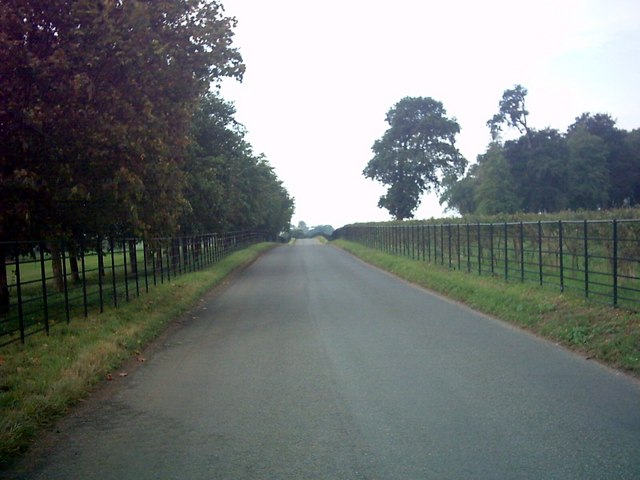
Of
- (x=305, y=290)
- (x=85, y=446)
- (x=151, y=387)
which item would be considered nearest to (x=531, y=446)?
(x=85, y=446)

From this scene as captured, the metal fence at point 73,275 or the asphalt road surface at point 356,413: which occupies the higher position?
the metal fence at point 73,275

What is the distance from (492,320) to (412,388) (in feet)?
21.4

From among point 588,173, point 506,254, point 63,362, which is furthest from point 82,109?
point 588,173

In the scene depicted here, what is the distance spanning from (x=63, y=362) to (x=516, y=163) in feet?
183

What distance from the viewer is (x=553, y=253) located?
1647 cm

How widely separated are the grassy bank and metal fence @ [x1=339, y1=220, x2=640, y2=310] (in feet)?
1.65

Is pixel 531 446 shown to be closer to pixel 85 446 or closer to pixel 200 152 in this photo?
pixel 85 446

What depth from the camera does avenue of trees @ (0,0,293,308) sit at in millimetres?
13227

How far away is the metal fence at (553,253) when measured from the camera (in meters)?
13.3

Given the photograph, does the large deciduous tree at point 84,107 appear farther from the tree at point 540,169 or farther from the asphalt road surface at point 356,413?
the tree at point 540,169

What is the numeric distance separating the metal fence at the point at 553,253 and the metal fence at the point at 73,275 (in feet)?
33.9

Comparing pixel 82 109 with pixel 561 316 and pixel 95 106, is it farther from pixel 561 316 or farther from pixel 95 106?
pixel 561 316

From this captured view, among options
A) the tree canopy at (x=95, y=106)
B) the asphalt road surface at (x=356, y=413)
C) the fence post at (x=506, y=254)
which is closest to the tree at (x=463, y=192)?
the fence post at (x=506, y=254)

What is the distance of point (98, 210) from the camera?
15.2 metres
